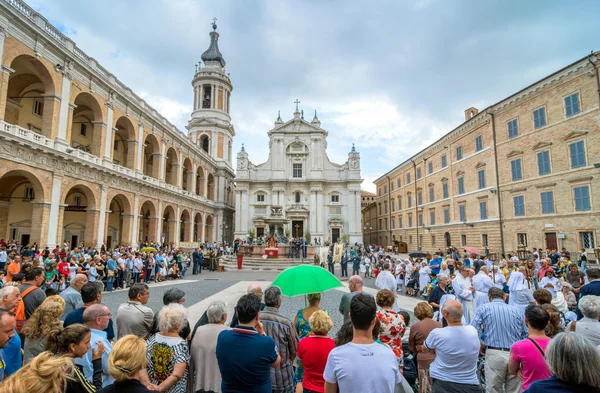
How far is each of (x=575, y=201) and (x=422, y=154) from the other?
1834 centimetres

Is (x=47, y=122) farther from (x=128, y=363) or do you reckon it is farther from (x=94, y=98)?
(x=128, y=363)

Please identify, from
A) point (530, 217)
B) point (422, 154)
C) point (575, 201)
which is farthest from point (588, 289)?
point (422, 154)

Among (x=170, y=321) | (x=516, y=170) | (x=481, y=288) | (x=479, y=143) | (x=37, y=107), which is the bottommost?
(x=481, y=288)

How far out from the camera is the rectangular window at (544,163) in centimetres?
1980

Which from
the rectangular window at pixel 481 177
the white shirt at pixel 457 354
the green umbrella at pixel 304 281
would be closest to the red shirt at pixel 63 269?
the green umbrella at pixel 304 281

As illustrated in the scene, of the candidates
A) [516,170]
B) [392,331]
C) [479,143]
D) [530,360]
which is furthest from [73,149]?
[479,143]

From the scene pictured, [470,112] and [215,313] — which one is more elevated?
[470,112]

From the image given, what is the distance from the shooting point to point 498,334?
161 inches

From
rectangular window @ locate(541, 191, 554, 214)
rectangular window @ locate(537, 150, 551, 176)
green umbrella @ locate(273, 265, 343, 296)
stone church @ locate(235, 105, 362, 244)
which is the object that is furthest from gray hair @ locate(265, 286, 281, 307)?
stone church @ locate(235, 105, 362, 244)

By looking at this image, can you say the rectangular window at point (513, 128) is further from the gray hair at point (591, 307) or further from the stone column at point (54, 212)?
the stone column at point (54, 212)

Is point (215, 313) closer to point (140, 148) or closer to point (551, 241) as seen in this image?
point (551, 241)

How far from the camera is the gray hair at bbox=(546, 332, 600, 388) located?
183 centimetres

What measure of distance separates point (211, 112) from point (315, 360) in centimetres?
4729

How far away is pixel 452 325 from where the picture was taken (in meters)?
3.46
